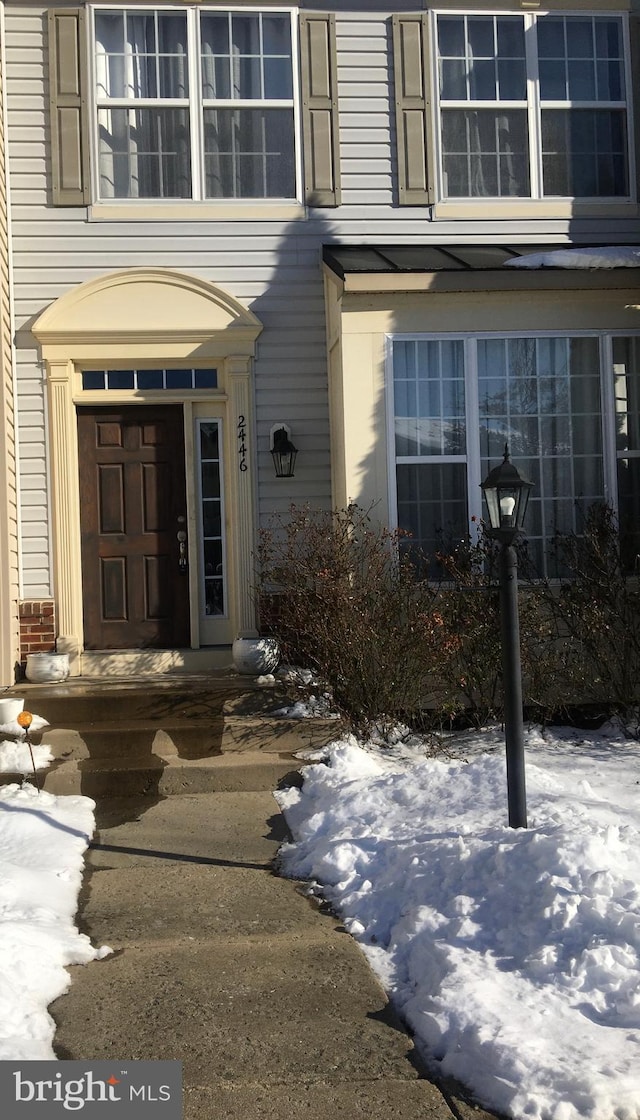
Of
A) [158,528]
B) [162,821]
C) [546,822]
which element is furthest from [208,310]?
[546,822]

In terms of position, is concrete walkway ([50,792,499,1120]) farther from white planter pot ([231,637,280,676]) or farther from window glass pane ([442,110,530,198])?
window glass pane ([442,110,530,198])

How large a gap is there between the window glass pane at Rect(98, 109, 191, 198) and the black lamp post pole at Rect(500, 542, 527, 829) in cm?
546

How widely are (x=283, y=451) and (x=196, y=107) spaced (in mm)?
2976

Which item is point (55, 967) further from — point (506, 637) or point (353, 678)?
point (353, 678)

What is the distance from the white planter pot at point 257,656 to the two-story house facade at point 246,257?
63 centimetres

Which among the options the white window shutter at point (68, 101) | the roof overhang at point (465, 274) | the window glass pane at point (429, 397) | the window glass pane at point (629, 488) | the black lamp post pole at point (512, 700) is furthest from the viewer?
the white window shutter at point (68, 101)

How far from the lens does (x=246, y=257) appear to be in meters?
8.96

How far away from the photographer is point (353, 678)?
6.84 metres

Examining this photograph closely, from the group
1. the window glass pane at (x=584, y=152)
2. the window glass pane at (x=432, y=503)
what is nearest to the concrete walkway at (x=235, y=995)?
the window glass pane at (x=432, y=503)

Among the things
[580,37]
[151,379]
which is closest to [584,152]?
[580,37]

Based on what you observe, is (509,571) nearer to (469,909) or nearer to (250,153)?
(469,909)

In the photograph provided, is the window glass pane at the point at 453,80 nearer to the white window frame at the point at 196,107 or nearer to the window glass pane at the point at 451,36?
the window glass pane at the point at 451,36

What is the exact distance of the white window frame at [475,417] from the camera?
26.8ft

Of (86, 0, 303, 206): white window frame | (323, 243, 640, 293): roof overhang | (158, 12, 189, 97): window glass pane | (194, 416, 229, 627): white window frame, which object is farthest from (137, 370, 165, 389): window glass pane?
(158, 12, 189, 97): window glass pane
